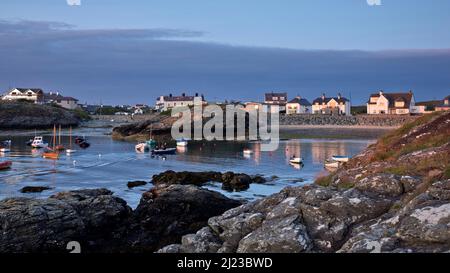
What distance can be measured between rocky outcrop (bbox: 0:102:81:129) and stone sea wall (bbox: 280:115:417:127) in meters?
62.3

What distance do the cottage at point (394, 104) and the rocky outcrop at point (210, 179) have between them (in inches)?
4335

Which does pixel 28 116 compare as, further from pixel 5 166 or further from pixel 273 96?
pixel 5 166

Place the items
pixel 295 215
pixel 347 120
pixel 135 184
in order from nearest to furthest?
1. pixel 295 215
2. pixel 135 184
3. pixel 347 120

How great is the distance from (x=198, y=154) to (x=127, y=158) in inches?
403

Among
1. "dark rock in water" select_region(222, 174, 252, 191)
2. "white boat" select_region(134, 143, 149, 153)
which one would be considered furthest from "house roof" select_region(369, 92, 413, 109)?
"dark rock in water" select_region(222, 174, 252, 191)

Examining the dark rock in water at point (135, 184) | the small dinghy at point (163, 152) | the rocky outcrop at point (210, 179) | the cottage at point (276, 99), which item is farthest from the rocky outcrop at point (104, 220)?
the cottage at point (276, 99)

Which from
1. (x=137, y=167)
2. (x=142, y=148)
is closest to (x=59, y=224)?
(x=137, y=167)

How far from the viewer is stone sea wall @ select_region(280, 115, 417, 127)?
132 m

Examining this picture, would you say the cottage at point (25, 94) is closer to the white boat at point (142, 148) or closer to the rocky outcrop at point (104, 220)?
the white boat at point (142, 148)

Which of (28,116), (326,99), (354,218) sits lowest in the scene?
(354,218)

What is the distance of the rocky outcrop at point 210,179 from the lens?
4343cm

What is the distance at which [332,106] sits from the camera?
163875mm

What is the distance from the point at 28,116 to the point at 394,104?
9872 cm
